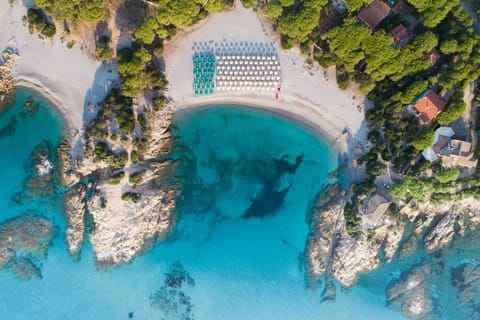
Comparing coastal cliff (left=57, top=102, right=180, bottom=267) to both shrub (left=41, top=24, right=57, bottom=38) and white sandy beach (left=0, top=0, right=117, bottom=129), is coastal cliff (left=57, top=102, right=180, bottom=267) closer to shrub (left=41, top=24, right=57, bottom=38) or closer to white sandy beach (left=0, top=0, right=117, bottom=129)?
white sandy beach (left=0, top=0, right=117, bottom=129)

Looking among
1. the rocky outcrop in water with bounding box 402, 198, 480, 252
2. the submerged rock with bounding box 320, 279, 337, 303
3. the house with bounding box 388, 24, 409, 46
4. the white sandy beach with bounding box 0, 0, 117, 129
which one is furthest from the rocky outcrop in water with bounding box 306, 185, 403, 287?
the white sandy beach with bounding box 0, 0, 117, 129

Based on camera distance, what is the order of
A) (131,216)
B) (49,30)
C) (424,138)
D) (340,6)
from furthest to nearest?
(131,216) → (340,6) → (49,30) → (424,138)

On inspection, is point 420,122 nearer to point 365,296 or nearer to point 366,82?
point 366,82

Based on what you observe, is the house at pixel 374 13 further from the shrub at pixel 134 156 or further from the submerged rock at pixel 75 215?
the submerged rock at pixel 75 215

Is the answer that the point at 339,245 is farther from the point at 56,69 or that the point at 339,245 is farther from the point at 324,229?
the point at 56,69

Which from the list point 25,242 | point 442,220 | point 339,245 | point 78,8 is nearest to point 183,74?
point 78,8

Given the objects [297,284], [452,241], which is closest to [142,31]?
[297,284]
